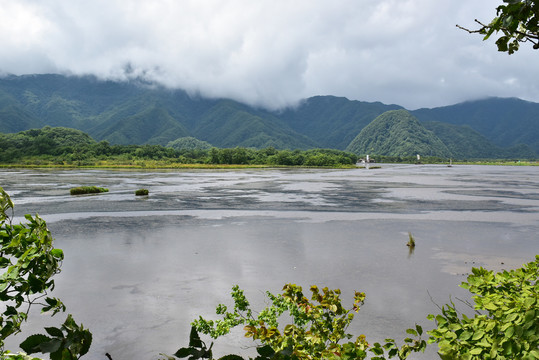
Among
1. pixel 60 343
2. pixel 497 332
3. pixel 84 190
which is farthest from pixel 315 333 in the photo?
pixel 84 190

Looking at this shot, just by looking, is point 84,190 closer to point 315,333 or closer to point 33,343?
point 315,333

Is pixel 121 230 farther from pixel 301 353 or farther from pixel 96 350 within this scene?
pixel 301 353

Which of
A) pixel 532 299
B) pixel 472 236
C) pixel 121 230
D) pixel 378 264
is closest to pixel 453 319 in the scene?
pixel 532 299

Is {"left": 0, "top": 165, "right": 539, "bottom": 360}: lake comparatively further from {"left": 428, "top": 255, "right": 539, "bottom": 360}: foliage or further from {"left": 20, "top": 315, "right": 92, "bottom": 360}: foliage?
{"left": 20, "top": 315, "right": 92, "bottom": 360}: foliage

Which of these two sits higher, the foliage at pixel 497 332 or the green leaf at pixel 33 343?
the green leaf at pixel 33 343

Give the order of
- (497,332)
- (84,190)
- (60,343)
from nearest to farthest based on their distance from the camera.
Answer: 1. (60,343)
2. (497,332)
3. (84,190)

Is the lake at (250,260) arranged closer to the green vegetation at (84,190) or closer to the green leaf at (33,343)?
the green leaf at (33,343)

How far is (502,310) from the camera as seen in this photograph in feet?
10.7

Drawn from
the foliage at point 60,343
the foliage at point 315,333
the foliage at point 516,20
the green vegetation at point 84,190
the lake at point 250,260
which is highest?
the foliage at point 516,20

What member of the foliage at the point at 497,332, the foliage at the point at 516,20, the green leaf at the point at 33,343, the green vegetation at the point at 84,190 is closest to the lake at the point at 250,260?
the foliage at the point at 497,332

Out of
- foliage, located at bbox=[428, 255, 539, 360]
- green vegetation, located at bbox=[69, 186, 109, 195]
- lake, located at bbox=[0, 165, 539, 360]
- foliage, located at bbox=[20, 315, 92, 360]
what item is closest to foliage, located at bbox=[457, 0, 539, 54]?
foliage, located at bbox=[428, 255, 539, 360]

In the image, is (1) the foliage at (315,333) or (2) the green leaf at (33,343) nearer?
(2) the green leaf at (33,343)

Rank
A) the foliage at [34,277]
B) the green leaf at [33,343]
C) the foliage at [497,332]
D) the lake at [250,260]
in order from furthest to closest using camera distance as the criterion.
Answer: the lake at [250,260]
the foliage at [497,332]
the foliage at [34,277]
the green leaf at [33,343]

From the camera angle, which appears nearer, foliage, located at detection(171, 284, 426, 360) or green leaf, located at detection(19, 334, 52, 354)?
green leaf, located at detection(19, 334, 52, 354)
